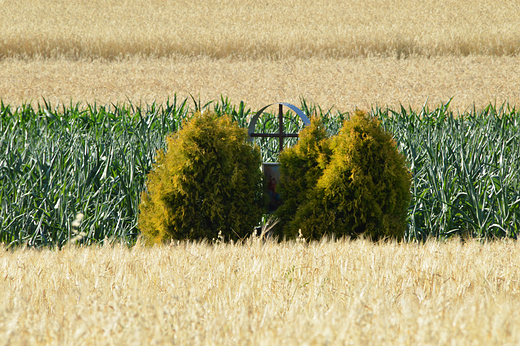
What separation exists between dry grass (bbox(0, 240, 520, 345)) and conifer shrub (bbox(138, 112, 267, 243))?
0.36 m

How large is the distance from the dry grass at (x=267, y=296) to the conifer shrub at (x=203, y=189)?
36cm

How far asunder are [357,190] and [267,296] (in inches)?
62.3

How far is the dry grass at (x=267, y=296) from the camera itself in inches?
67.6

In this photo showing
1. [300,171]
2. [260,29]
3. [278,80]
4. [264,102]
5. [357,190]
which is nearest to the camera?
[357,190]

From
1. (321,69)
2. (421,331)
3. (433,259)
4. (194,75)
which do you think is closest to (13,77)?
(194,75)

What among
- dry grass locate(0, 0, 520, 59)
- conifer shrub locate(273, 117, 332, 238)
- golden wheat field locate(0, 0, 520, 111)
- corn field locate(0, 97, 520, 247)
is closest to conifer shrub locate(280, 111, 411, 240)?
conifer shrub locate(273, 117, 332, 238)

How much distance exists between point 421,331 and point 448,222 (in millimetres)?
3156

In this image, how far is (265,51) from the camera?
663 inches

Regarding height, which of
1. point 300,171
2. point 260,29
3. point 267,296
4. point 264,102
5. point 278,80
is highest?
point 260,29

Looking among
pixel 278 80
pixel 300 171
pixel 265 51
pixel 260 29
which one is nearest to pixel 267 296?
pixel 300 171

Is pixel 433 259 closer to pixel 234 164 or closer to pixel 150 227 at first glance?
pixel 234 164

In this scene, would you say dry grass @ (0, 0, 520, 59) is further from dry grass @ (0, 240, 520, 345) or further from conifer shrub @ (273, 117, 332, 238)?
dry grass @ (0, 240, 520, 345)

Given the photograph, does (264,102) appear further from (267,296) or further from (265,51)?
(267,296)

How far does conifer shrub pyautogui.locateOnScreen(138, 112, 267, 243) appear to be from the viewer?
12.2 ft
